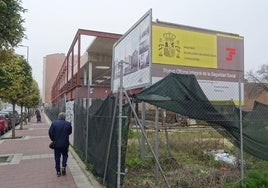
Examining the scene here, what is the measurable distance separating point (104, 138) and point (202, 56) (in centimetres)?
544

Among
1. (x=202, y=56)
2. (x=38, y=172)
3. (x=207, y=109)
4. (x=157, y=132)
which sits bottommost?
(x=38, y=172)

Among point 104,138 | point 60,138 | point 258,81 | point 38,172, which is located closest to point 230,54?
point 104,138

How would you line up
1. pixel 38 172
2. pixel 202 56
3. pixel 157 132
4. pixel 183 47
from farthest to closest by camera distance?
pixel 202 56, pixel 183 47, pixel 38 172, pixel 157 132

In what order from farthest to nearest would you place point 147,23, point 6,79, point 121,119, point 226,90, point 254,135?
point 6,79 → point 226,90 → point 147,23 → point 254,135 → point 121,119

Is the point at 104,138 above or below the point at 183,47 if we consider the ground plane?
below

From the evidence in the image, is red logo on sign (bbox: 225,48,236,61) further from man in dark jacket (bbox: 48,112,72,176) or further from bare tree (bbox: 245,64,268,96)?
bare tree (bbox: 245,64,268,96)

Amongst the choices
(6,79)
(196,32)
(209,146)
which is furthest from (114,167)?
(6,79)

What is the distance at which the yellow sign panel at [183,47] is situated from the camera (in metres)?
11.3

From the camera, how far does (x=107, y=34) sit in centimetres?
2542

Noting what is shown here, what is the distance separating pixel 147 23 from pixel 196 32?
2602 mm

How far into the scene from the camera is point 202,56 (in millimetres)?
12133

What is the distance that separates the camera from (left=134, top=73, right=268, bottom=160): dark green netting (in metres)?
6.88

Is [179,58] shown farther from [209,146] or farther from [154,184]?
[154,184]

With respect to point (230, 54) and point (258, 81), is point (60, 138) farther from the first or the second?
point (258, 81)
